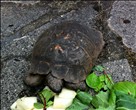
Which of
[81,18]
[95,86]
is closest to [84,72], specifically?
[95,86]

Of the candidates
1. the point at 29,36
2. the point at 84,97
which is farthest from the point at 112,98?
the point at 29,36

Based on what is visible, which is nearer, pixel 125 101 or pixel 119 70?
pixel 125 101

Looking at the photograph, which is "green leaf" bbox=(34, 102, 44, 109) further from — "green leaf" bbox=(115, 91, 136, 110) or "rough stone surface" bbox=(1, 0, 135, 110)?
"green leaf" bbox=(115, 91, 136, 110)

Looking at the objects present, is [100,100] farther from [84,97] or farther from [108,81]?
[108,81]

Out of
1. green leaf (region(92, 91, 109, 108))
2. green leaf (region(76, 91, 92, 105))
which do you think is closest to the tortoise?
green leaf (region(76, 91, 92, 105))

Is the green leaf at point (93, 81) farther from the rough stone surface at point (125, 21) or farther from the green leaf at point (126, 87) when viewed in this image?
the rough stone surface at point (125, 21)

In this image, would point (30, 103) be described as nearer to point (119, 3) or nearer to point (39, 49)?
point (39, 49)

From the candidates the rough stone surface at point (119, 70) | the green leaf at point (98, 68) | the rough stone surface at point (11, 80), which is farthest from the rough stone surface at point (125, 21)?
the rough stone surface at point (11, 80)
